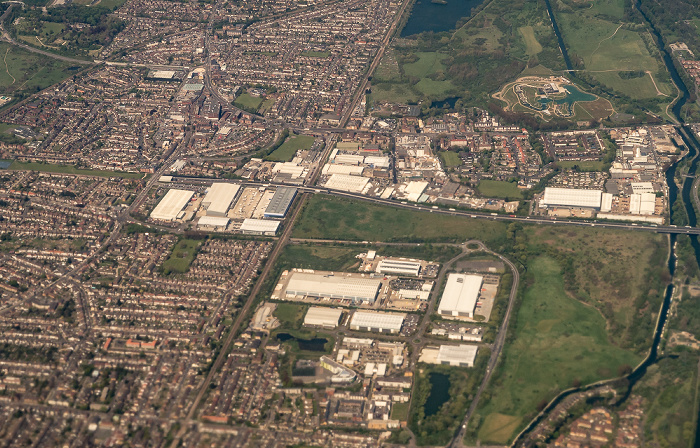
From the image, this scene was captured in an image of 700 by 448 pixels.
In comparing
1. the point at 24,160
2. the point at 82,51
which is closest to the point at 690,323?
the point at 24,160

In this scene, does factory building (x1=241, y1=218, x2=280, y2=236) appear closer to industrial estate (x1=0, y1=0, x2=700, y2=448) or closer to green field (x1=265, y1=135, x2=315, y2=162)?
industrial estate (x1=0, y1=0, x2=700, y2=448)

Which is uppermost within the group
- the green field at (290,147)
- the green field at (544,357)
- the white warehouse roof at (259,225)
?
the white warehouse roof at (259,225)

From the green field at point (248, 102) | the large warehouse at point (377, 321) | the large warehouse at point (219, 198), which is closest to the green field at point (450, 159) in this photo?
the large warehouse at point (219, 198)

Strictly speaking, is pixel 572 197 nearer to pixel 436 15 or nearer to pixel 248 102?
pixel 248 102

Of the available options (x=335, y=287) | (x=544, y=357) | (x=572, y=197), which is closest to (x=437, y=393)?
(x=544, y=357)

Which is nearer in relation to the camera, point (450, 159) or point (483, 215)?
point (483, 215)

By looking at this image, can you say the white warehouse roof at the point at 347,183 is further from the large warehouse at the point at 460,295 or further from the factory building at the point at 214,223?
the large warehouse at the point at 460,295
